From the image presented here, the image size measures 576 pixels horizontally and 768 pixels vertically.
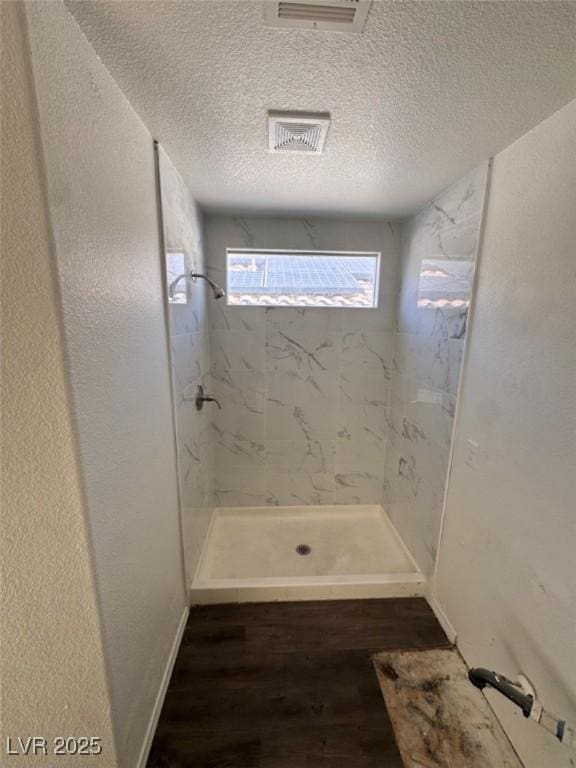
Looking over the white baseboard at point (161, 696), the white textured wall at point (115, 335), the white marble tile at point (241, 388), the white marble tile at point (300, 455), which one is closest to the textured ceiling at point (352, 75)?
the white textured wall at point (115, 335)

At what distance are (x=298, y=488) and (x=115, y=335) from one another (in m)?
1.99

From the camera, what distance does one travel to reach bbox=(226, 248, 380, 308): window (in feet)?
7.43

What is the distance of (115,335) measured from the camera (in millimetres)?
917

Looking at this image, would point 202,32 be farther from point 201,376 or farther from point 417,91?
point 201,376

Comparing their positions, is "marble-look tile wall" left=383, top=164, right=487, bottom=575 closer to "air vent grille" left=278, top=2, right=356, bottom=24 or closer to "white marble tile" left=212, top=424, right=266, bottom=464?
"air vent grille" left=278, top=2, right=356, bottom=24

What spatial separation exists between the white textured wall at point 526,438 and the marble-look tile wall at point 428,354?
128mm

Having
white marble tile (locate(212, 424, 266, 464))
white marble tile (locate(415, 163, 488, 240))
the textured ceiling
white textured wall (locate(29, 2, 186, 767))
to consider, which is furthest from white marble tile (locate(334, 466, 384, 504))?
the textured ceiling

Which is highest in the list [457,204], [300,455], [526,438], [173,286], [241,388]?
[457,204]

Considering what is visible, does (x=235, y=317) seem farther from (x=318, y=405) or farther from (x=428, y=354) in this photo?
(x=428, y=354)

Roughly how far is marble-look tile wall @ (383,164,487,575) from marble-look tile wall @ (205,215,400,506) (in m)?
0.15

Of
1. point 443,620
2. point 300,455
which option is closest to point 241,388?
point 300,455

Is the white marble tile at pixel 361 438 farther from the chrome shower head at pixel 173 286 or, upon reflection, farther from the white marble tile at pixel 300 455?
the chrome shower head at pixel 173 286

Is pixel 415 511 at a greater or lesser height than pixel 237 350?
lesser

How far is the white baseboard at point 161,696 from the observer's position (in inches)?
42.4
